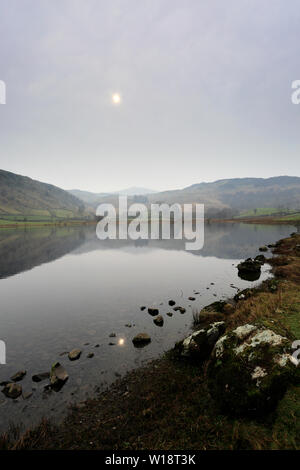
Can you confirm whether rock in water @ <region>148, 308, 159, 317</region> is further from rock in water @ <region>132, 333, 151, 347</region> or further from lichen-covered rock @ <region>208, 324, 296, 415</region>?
lichen-covered rock @ <region>208, 324, 296, 415</region>

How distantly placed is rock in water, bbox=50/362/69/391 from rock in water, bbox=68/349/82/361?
1.15 meters

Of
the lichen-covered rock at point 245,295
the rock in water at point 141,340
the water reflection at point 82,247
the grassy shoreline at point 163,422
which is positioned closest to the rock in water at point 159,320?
the rock in water at point 141,340

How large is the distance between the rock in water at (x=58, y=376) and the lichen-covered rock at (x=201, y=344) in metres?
7.71

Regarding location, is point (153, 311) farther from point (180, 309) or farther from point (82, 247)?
point (82, 247)

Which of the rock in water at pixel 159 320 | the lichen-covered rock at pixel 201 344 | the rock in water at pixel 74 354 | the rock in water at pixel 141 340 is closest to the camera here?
the lichen-covered rock at pixel 201 344

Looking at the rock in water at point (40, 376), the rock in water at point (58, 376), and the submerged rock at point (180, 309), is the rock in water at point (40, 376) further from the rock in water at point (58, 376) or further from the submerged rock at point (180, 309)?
the submerged rock at point (180, 309)

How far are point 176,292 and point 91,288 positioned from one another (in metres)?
13.1

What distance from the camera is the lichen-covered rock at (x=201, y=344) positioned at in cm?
1329

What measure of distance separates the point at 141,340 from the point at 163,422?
8.52 meters

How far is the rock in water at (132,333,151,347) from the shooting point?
55.4 ft

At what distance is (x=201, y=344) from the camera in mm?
13430

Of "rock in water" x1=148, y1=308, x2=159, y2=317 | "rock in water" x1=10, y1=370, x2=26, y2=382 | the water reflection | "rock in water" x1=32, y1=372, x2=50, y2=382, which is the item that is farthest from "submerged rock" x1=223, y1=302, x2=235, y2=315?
the water reflection
